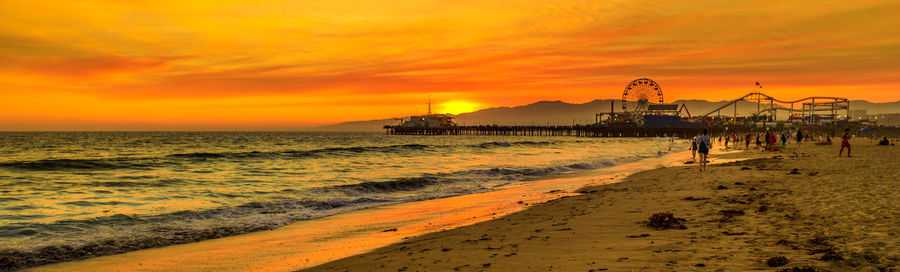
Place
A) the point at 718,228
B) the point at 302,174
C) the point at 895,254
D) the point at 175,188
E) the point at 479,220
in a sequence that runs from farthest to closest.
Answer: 1. the point at 302,174
2. the point at 175,188
3. the point at 479,220
4. the point at 718,228
5. the point at 895,254

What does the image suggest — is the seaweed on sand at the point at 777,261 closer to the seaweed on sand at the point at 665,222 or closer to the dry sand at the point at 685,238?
the dry sand at the point at 685,238

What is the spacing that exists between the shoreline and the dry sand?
746 millimetres

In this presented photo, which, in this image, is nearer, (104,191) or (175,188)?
(104,191)

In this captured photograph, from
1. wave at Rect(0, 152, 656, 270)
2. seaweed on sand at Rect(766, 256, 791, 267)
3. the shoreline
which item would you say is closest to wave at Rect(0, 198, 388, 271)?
wave at Rect(0, 152, 656, 270)

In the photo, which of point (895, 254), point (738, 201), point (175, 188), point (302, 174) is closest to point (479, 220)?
point (738, 201)

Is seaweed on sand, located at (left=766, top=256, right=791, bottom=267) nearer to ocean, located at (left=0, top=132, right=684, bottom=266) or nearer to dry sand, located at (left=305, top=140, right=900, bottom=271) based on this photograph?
dry sand, located at (left=305, top=140, right=900, bottom=271)

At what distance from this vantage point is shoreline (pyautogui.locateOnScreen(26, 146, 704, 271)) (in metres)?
7.68

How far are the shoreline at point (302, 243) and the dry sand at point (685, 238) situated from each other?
2.45 ft

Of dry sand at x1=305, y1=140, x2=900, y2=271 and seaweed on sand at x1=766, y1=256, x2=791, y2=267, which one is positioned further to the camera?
dry sand at x1=305, y1=140, x2=900, y2=271

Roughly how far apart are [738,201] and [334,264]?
8.59 meters

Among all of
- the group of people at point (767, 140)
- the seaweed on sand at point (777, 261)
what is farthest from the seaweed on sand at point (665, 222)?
the group of people at point (767, 140)

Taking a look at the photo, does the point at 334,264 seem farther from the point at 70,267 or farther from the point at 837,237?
the point at 837,237

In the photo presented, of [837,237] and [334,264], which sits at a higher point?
[837,237]

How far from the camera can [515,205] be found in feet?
42.4
